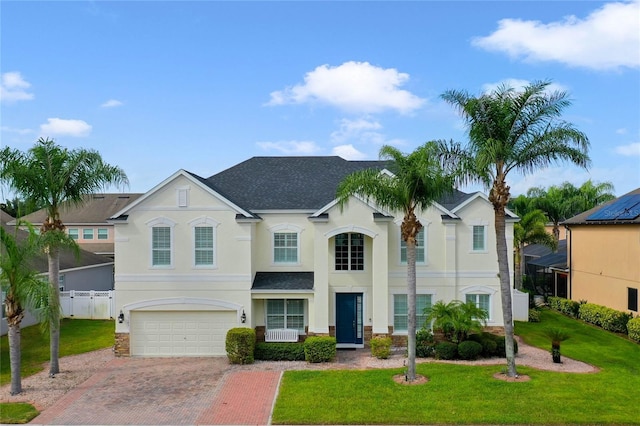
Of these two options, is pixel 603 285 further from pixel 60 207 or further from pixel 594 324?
pixel 60 207

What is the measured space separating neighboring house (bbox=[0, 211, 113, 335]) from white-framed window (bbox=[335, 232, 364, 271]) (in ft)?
48.8

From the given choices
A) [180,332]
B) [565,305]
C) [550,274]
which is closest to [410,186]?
[180,332]

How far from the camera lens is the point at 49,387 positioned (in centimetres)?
1496

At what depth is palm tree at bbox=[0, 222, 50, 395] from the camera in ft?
45.9

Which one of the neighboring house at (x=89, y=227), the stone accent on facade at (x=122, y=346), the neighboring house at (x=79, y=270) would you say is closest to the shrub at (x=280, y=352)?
the stone accent on facade at (x=122, y=346)

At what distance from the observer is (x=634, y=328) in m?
20.9

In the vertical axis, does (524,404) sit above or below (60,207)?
below

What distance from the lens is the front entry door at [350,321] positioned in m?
20.1

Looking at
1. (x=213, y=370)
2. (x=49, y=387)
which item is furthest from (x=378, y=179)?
(x=49, y=387)

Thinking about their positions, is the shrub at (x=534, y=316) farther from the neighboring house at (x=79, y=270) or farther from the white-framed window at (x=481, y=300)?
the neighboring house at (x=79, y=270)

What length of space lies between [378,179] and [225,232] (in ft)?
24.0

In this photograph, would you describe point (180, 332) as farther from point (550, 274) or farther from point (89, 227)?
point (89, 227)

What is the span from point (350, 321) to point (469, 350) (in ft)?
16.7

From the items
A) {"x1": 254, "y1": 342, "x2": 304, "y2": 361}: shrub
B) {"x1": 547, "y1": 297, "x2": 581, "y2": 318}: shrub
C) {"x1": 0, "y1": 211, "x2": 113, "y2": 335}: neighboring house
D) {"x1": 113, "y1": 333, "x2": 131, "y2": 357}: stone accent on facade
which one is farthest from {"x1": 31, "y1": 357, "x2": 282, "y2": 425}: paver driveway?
{"x1": 547, "y1": 297, "x2": 581, "y2": 318}: shrub
